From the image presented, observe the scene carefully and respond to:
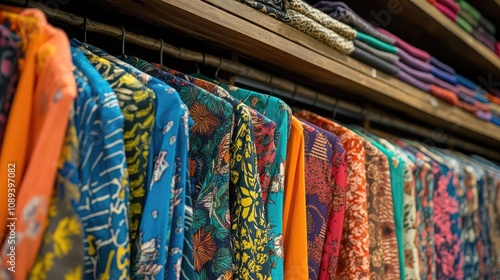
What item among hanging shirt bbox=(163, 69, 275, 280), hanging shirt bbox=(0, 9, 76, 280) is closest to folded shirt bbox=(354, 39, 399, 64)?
hanging shirt bbox=(163, 69, 275, 280)

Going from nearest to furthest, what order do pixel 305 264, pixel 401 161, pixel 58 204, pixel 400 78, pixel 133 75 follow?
pixel 58 204, pixel 133 75, pixel 305 264, pixel 401 161, pixel 400 78

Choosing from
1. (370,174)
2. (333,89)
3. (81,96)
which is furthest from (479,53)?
(81,96)

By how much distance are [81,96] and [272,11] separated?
51 cm

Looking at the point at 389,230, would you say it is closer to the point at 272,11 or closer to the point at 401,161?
the point at 401,161

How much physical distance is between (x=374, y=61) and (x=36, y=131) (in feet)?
3.19

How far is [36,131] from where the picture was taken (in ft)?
1.56

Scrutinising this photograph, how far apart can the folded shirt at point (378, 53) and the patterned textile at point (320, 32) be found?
5 centimetres

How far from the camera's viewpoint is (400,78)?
1388 millimetres

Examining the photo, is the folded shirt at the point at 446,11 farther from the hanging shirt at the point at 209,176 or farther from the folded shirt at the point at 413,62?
the hanging shirt at the point at 209,176

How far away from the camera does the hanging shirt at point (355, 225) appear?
94cm

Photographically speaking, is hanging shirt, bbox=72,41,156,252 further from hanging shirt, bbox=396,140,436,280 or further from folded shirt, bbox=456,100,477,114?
folded shirt, bbox=456,100,477,114

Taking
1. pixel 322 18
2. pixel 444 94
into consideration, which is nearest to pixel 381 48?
pixel 322 18

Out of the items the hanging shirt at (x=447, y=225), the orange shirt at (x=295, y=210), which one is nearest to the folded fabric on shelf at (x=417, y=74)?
the hanging shirt at (x=447, y=225)

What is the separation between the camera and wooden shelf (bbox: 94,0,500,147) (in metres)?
0.79
